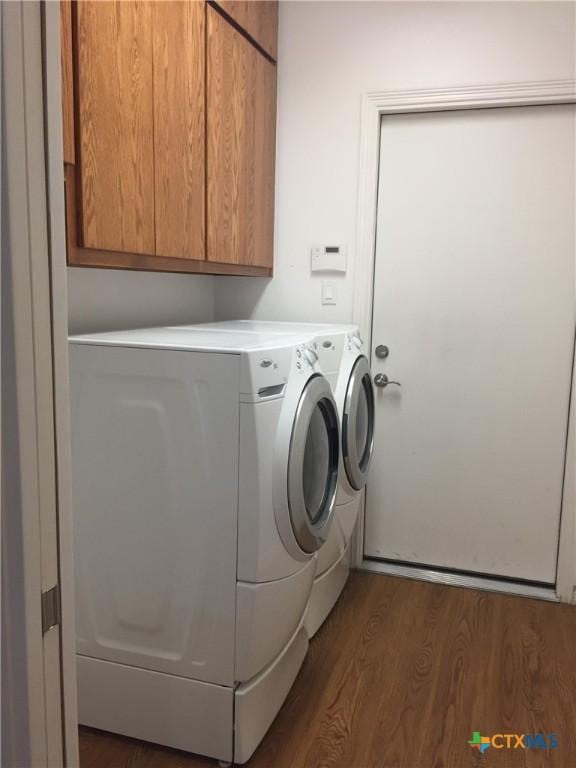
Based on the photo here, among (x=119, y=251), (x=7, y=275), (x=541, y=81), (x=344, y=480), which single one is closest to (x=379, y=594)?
(x=344, y=480)

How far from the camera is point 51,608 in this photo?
2.81ft

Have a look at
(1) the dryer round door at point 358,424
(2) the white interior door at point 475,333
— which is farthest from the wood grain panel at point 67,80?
(2) the white interior door at point 475,333

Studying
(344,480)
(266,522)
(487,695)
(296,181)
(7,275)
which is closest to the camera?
(7,275)

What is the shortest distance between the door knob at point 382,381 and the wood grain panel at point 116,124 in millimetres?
1321

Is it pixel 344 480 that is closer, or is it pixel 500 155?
pixel 344 480

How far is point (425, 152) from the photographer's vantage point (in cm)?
273

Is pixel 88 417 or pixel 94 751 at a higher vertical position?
pixel 88 417

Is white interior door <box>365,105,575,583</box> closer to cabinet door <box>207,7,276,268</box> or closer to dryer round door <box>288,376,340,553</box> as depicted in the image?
cabinet door <box>207,7,276,268</box>

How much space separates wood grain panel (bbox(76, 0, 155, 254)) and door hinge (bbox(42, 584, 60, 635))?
1.00 metres

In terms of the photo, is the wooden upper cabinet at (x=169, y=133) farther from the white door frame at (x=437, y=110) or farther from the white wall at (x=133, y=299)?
the white door frame at (x=437, y=110)

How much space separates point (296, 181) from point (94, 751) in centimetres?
228

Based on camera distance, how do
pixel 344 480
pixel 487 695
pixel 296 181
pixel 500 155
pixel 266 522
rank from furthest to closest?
1. pixel 296 181
2. pixel 500 155
3. pixel 344 480
4. pixel 487 695
5. pixel 266 522

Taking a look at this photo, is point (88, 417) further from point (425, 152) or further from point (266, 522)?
point (425, 152)

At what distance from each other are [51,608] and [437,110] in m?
2.50
